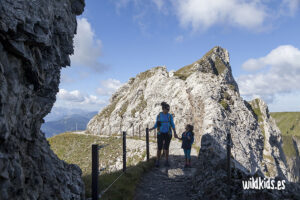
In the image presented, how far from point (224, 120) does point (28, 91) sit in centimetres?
2332

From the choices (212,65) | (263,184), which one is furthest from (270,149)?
(212,65)

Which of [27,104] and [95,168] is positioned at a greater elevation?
[27,104]

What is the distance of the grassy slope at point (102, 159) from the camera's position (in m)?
8.80

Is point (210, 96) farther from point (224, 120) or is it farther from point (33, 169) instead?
point (33, 169)

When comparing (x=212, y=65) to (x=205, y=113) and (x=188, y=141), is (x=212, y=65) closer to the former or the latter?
(x=205, y=113)

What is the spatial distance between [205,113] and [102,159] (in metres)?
17.7

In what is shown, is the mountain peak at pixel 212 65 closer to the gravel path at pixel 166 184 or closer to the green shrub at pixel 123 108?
the green shrub at pixel 123 108

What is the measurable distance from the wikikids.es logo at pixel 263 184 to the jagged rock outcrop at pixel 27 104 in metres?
6.20

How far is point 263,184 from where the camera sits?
23.6 ft

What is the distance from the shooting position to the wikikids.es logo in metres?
7.08

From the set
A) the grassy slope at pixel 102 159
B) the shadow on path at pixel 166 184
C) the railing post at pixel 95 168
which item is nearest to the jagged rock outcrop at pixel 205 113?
the shadow on path at pixel 166 184

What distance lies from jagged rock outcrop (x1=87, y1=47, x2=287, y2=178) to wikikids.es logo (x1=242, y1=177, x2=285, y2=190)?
0.94 m

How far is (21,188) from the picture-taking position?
15.3 feet

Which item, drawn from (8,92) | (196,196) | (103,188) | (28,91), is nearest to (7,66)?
(8,92)
